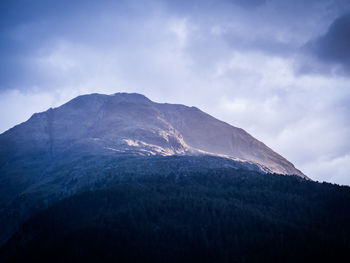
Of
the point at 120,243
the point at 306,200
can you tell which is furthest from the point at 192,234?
the point at 306,200

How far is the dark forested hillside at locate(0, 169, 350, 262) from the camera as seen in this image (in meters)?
128

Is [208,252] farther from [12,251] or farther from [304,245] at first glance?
[12,251]

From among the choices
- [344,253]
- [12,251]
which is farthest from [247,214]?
[12,251]

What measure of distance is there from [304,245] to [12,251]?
14251 cm

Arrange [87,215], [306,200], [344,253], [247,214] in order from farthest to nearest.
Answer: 1. [306,200]
2. [87,215]
3. [247,214]
4. [344,253]

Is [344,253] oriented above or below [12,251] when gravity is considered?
above

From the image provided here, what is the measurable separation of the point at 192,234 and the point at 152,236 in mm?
17974

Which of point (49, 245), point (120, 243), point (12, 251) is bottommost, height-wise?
point (12, 251)

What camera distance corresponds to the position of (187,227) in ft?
483

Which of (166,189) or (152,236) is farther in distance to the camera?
(166,189)

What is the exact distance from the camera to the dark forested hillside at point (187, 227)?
128 m

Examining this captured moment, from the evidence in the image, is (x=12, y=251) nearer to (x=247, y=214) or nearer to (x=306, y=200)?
(x=247, y=214)

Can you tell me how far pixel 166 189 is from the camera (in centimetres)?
19312

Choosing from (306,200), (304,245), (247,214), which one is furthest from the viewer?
(306,200)
